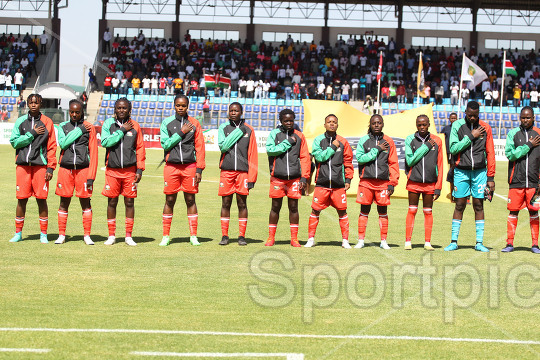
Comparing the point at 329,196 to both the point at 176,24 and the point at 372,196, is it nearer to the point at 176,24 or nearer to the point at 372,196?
the point at 372,196

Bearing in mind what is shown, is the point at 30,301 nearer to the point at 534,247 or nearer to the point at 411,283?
the point at 411,283

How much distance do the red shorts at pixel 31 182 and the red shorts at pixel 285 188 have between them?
11.2 feet

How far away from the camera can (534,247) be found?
1198cm

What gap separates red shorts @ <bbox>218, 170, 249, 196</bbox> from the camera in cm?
1200

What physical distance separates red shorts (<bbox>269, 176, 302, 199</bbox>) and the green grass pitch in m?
0.85

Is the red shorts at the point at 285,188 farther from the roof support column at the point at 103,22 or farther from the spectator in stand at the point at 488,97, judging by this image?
the roof support column at the point at 103,22

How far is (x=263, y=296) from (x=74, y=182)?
446 cm

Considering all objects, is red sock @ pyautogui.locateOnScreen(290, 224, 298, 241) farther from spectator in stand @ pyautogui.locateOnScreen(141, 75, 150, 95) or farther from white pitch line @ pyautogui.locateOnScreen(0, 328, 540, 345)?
spectator in stand @ pyautogui.locateOnScreen(141, 75, 150, 95)

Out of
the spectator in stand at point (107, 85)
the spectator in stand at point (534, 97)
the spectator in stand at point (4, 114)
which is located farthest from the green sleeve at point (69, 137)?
the spectator in stand at point (534, 97)

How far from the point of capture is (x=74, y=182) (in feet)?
38.5

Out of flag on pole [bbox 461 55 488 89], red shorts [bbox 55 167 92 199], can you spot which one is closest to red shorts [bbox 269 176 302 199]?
red shorts [bbox 55 167 92 199]

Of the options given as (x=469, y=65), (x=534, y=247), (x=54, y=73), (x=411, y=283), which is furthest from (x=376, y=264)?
(x=54, y=73)

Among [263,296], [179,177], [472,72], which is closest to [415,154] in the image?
[179,177]

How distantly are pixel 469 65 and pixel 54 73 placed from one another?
30.1 metres
